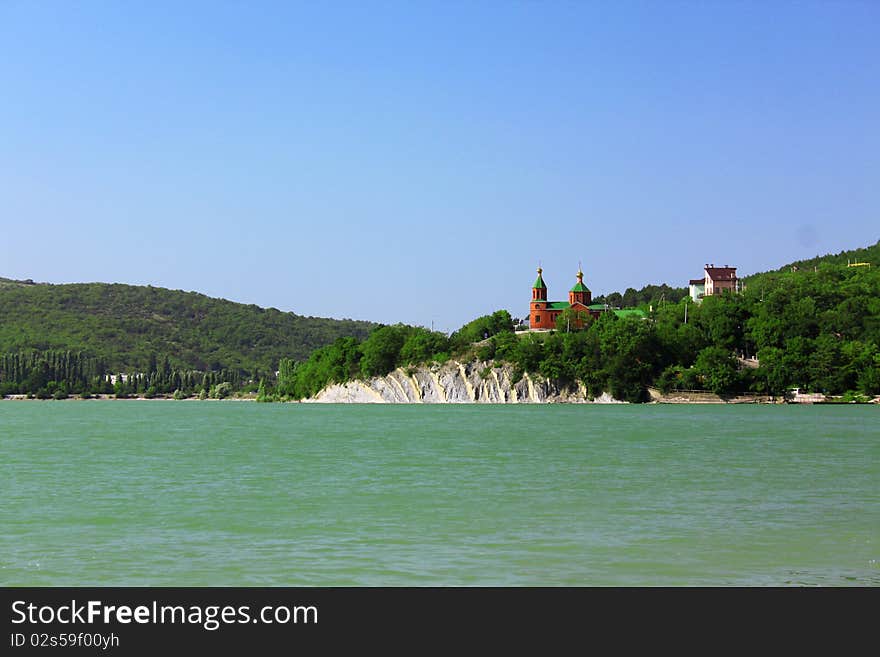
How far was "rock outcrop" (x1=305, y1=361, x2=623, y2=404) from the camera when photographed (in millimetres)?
142750

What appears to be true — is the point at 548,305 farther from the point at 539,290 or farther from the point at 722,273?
the point at 722,273

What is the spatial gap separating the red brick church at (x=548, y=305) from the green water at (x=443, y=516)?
112m

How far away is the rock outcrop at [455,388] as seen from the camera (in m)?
143

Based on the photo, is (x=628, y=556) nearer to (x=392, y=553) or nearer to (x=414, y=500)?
(x=392, y=553)

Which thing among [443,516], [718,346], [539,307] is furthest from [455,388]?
[443,516]

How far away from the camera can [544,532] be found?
19.9 metres

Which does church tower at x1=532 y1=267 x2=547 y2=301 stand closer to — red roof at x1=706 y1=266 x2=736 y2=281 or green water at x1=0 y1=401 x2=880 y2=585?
red roof at x1=706 y1=266 x2=736 y2=281

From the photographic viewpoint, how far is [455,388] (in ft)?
497

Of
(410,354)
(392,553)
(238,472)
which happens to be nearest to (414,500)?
(392,553)

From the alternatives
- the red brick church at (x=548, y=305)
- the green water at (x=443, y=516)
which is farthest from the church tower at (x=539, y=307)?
the green water at (x=443, y=516)

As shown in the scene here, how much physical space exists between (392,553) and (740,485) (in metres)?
14.7

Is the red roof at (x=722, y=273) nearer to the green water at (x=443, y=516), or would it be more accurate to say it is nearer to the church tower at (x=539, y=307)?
the church tower at (x=539, y=307)

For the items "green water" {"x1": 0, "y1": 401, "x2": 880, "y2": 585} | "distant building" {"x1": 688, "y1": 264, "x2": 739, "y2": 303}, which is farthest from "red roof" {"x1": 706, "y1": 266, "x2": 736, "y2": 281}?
"green water" {"x1": 0, "y1": 401, "x2": 880, "y2": 585}

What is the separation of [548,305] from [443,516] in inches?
5452
